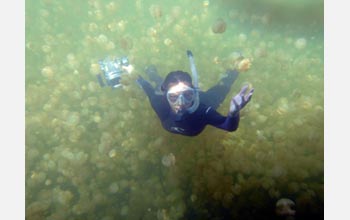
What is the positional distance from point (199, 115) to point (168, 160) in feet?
4.34

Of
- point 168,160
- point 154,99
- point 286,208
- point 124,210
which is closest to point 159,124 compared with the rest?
point 154,99

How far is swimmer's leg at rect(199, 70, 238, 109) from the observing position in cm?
653

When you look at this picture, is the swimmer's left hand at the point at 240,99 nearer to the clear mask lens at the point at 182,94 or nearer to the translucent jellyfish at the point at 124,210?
the clear mask lens at the point at 182,94

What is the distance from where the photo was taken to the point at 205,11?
32.9 feet

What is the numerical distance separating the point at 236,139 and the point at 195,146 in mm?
963

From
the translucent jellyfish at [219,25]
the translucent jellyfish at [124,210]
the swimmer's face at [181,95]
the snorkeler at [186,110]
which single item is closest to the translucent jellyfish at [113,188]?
the translucent jellyfish at [124,210]

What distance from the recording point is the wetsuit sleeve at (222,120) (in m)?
4.70

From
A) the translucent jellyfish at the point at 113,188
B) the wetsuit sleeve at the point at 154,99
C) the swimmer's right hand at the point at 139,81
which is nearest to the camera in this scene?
the translucent jellyfish at the point at 113,188

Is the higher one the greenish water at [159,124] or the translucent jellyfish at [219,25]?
the translucent jellyfish at [219,25]

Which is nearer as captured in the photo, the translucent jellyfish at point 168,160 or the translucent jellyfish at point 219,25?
the translucent jellyfish at point 168,160

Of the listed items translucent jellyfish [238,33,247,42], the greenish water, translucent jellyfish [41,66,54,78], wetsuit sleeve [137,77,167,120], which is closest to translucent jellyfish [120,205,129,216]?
the greenish water

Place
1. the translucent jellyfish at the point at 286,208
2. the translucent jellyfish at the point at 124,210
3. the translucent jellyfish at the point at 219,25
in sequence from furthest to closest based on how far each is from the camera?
the translucent jellyfish at the point at 219,25
the translucent jellyfish at the point at 124,210
the translucent jellyfish at the point at 286,208

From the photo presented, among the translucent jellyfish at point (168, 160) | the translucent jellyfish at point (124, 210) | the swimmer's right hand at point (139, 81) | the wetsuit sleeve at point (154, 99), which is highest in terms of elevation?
the swimmer's right hand at point (139, 81)

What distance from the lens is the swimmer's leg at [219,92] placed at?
6.53 m
